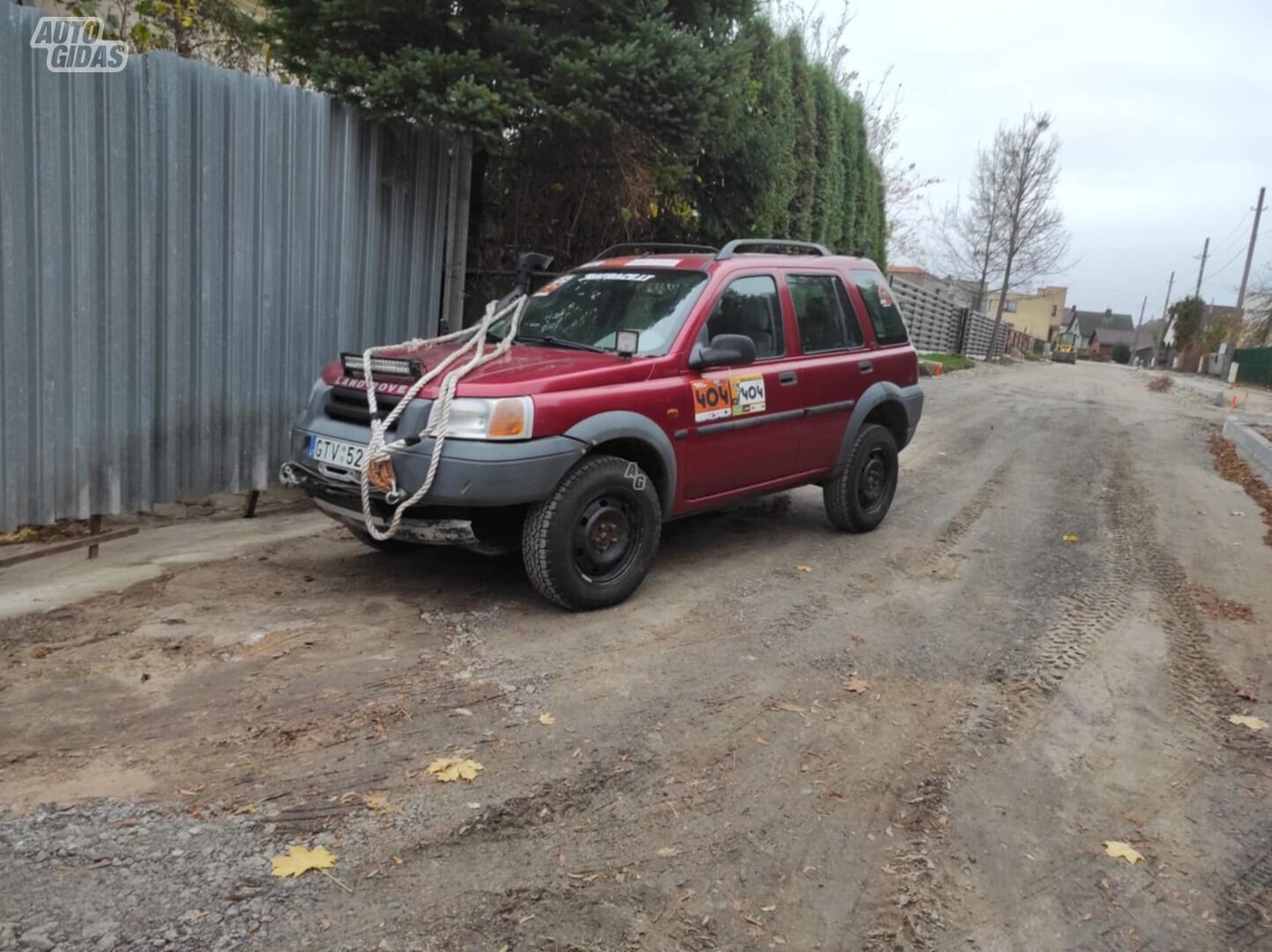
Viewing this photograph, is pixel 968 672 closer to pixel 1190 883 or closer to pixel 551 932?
pixel 1190 883

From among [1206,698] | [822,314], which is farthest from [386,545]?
[1206,698]

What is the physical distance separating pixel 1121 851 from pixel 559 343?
12.0ft

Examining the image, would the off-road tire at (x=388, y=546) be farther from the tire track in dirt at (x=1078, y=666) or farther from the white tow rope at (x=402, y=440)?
the tire track in dirt at (x=1078, y=666)

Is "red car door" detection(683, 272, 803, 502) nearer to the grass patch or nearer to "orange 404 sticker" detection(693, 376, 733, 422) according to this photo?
"orange 404 sticker" detection(693, 376, 733, 422)

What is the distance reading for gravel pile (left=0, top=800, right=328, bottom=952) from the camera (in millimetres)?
2348

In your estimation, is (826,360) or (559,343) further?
(826,360)

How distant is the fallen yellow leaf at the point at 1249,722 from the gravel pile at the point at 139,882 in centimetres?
380

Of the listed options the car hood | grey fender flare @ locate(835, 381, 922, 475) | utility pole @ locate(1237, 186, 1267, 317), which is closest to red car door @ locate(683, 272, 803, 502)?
the car hood

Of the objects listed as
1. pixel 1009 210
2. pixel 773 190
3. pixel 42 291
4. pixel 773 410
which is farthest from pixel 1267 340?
pixel 42 291

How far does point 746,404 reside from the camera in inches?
216

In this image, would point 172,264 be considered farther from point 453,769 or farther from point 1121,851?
point 1121,851

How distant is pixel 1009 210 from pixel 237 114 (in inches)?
1589

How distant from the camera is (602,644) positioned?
4.38m

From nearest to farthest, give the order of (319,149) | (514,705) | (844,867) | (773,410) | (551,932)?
(551,932), (844,867), (514,705), (773,410), (319,149)
